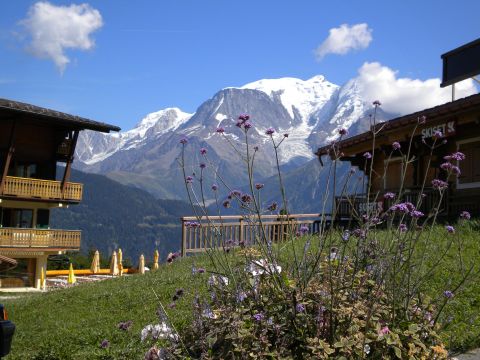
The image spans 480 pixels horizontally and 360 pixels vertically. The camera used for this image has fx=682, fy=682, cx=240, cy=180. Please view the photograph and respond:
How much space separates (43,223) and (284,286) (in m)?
37.8

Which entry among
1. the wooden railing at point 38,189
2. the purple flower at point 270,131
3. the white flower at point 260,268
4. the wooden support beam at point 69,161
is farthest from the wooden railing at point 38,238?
the purple flower at point 270,131

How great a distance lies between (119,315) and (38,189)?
2883 cm

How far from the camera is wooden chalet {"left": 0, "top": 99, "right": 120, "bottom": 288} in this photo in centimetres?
3734

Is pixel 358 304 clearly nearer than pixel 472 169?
Yes

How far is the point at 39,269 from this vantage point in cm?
3944

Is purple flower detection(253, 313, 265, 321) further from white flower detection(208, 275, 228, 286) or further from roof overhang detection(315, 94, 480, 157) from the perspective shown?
roof overhang detection(315, 94, 480, 157)

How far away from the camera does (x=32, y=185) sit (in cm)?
3822

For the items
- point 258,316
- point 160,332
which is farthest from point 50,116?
point 258,316

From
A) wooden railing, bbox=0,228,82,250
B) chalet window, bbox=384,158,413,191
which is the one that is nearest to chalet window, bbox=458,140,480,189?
chalet window, bbox=384,158,413,191

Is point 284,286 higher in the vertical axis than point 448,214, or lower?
lower

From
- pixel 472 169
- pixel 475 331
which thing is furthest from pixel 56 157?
pixel 475 331

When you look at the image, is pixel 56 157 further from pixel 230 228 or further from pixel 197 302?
pixel 197 302

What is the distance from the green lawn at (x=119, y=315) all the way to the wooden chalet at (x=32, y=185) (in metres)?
21.8

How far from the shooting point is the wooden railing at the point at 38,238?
3672cm
